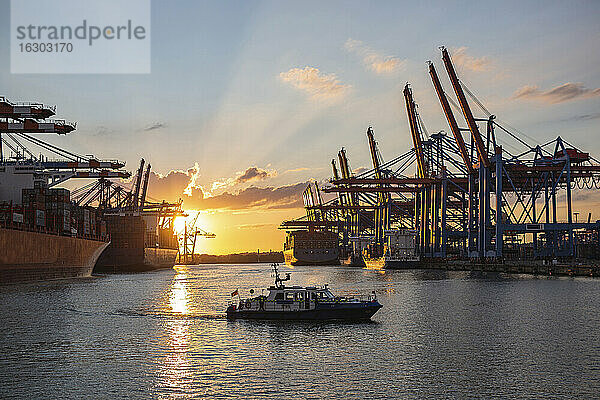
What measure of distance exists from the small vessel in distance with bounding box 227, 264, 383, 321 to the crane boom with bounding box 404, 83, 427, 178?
118 metres

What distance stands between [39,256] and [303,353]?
2502 inches

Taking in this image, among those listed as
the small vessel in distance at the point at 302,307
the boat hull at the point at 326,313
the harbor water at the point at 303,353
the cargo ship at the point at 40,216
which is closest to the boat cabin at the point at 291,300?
the small vessel in distance at the point at 302,307

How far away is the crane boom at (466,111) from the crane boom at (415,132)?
98.1 ft

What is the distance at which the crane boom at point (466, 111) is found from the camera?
129 meters

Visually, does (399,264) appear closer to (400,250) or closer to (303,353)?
(400,250)

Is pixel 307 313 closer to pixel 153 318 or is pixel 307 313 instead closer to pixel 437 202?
pixel 153 318

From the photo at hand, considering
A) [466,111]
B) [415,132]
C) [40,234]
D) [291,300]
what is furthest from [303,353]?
[415,132]

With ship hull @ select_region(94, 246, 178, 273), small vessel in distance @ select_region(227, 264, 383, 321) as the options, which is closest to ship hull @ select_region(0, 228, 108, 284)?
small vessel in distance @ select_region(227, 264, 383, 321)

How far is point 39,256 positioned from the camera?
88.1 m

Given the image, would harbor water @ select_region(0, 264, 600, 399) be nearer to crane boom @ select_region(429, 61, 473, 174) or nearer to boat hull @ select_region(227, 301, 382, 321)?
boat hull @ select_region(227, 301, 382, 321)

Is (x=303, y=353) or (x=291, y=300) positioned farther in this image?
(x=291, y=300)

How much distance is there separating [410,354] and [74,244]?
81.5 m

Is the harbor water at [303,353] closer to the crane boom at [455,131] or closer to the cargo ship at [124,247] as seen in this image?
the crane boom at [455,131]

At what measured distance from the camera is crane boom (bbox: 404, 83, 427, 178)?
16300cm
